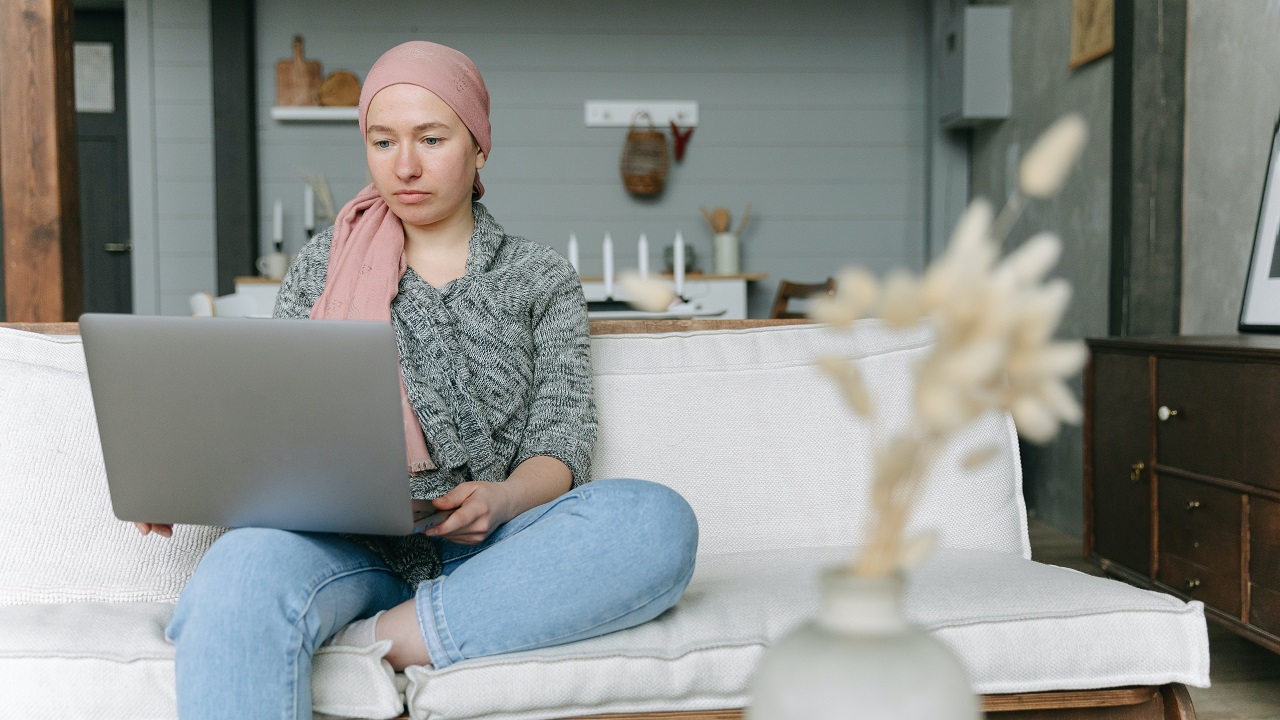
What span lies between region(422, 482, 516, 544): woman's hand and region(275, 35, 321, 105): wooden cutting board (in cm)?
377

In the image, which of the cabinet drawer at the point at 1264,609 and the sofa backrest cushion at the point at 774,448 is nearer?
the sofa backrest cushion at the point at 774,448

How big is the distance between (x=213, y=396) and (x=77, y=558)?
0.63 meters

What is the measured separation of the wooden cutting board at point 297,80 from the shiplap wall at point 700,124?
92 mm

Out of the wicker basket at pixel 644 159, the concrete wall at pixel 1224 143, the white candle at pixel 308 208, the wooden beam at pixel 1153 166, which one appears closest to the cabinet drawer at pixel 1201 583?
the concrete wall at pixel 1224 143

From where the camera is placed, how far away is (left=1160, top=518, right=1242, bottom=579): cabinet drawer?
206 centimetres

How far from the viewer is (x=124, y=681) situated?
1.18 metres

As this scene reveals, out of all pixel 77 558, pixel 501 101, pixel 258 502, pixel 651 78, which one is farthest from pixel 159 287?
pixel 258 502

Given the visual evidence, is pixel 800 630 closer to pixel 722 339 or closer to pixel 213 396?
pixel 213 396

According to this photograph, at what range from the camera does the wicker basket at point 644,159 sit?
468cm

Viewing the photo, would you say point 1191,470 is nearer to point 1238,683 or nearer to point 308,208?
point 1238,683

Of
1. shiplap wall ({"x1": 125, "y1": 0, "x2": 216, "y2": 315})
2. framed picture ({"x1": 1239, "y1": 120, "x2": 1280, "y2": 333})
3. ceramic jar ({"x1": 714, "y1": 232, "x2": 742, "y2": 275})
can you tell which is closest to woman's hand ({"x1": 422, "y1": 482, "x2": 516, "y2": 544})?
framed picture ({"x1": 1239, "y1": 120, "x2": 1280, "y2": 333})

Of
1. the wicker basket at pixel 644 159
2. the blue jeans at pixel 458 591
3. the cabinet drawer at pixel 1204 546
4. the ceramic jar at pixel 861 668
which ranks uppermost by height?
the wicker basket at pixel 644 159

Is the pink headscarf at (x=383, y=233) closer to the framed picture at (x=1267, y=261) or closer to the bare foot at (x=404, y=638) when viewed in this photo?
the bare foot at (x=404, y=638)

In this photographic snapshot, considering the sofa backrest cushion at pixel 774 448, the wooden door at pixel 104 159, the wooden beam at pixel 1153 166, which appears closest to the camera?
the sofa backrest cushion at pixel 774 448
